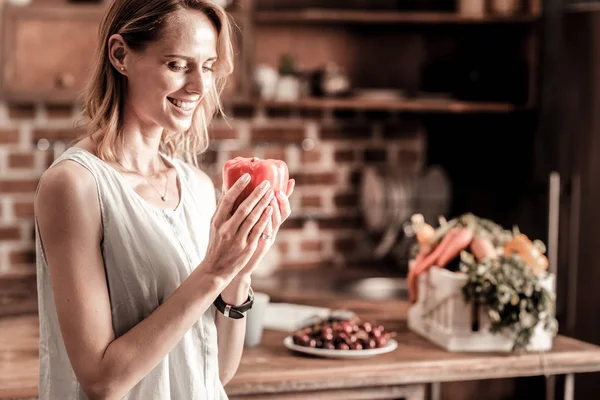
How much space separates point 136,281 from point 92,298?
0.32ft

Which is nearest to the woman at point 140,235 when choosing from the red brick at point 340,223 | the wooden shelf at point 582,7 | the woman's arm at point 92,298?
the woman's arm at point 92,298

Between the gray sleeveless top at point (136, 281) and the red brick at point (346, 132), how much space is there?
2489 millimetres

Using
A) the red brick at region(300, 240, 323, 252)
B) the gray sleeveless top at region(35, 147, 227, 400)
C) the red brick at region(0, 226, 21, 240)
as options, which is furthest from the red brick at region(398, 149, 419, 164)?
the gray sleeveless top at region(35, 147, 227, 400)

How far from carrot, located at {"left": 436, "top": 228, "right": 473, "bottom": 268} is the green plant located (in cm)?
14

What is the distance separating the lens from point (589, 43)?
3.26 meters

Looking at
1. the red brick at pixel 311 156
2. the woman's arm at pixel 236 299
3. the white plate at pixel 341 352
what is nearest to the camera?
the woman's arm at pixel 236 299

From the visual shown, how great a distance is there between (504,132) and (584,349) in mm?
1906

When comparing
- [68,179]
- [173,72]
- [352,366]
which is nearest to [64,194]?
[68,179]

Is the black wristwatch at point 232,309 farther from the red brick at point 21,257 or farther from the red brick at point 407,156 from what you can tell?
the red brick at point 407,156

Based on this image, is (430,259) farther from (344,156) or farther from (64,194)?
(344,156)

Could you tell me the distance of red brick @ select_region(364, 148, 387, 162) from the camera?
13.2 ft

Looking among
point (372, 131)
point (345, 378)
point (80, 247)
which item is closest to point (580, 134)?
point (372, 131)

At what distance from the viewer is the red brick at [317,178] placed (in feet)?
12.9

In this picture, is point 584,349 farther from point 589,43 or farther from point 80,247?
point 589,43
